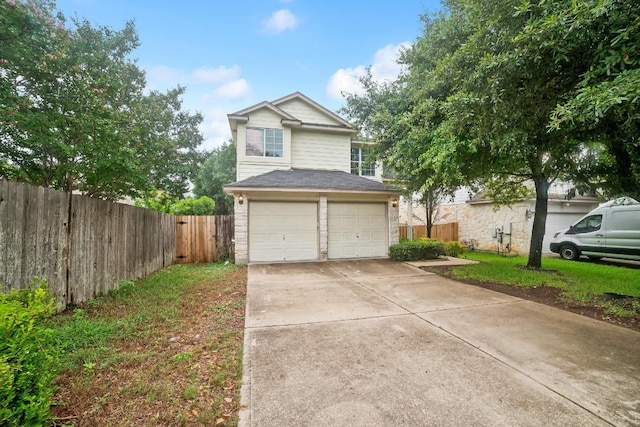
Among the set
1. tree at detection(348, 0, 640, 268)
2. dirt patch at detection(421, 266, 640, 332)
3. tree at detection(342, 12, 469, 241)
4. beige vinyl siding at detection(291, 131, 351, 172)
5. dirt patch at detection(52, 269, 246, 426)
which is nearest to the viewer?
dirt patch at detection(52, 269, 246, 426)

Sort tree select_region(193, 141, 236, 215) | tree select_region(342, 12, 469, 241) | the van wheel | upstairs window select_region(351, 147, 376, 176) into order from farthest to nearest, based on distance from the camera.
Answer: tree select_region(193, 141, 236, 215) → upstairs window select_region(351, 147, 376, 176) → the van wheel → tree select_region(342, 12, 469, 241)

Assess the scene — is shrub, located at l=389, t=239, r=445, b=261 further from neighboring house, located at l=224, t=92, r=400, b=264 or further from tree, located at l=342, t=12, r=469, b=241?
tree, located at l=342, t=12, r=469, b=241

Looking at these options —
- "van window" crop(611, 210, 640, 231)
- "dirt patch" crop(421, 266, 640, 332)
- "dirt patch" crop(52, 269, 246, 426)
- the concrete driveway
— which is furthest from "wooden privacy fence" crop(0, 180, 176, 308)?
"van window" crop(611, 210, 640, 231)

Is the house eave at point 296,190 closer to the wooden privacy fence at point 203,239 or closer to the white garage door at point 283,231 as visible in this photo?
the white garage door at point 283,231

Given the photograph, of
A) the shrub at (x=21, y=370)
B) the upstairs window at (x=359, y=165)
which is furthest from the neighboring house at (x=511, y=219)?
the shrub at (x=21, y=370)

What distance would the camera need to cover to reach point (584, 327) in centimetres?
391

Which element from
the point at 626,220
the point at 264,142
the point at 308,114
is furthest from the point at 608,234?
the point at 264,142

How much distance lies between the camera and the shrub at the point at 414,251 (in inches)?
386

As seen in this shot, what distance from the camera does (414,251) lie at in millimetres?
9852

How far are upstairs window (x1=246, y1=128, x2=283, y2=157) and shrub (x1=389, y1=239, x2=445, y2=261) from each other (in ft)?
19.8

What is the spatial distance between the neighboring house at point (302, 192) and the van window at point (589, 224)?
7.20 meters

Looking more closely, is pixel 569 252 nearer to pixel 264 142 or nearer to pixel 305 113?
pixel 305 113

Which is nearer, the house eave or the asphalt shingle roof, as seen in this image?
the house eave

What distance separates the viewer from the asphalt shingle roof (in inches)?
359
